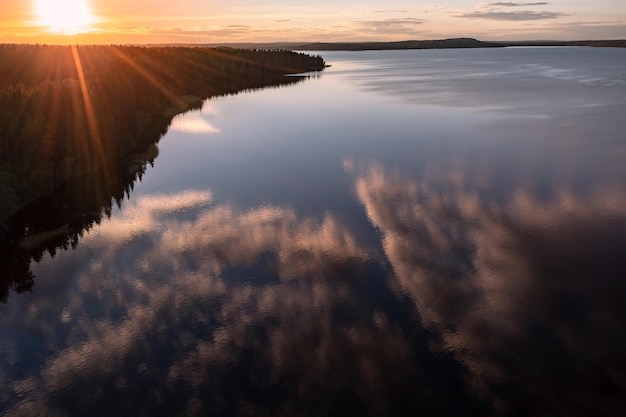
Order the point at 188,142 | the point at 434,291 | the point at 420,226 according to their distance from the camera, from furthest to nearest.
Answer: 1. the point at 188,142
2. the point at 420,226
3. the point at 434,291

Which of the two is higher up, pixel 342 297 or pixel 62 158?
pixel 62 158

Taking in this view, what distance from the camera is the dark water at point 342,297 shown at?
59.4 feet

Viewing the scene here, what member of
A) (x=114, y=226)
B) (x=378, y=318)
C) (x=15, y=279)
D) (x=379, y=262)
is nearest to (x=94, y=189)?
(x=114, y=226)

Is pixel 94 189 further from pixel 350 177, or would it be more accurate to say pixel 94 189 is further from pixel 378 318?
pixel 378 318

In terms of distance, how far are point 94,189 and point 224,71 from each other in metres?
117

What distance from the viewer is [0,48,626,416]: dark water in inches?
713

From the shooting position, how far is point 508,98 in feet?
305

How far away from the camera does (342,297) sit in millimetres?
23984

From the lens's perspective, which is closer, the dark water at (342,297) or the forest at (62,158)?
the dark water at (342,297)

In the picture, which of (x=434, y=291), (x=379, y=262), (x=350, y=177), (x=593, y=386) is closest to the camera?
(x=593, y=386)

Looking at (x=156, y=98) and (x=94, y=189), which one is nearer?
(x=94, y=189)

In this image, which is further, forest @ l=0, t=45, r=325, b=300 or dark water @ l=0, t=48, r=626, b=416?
forest @ l=0, t=45, r=325, b=300

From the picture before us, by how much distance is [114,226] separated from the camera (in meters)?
35.2

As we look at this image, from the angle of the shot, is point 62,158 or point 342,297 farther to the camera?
point 62,158
